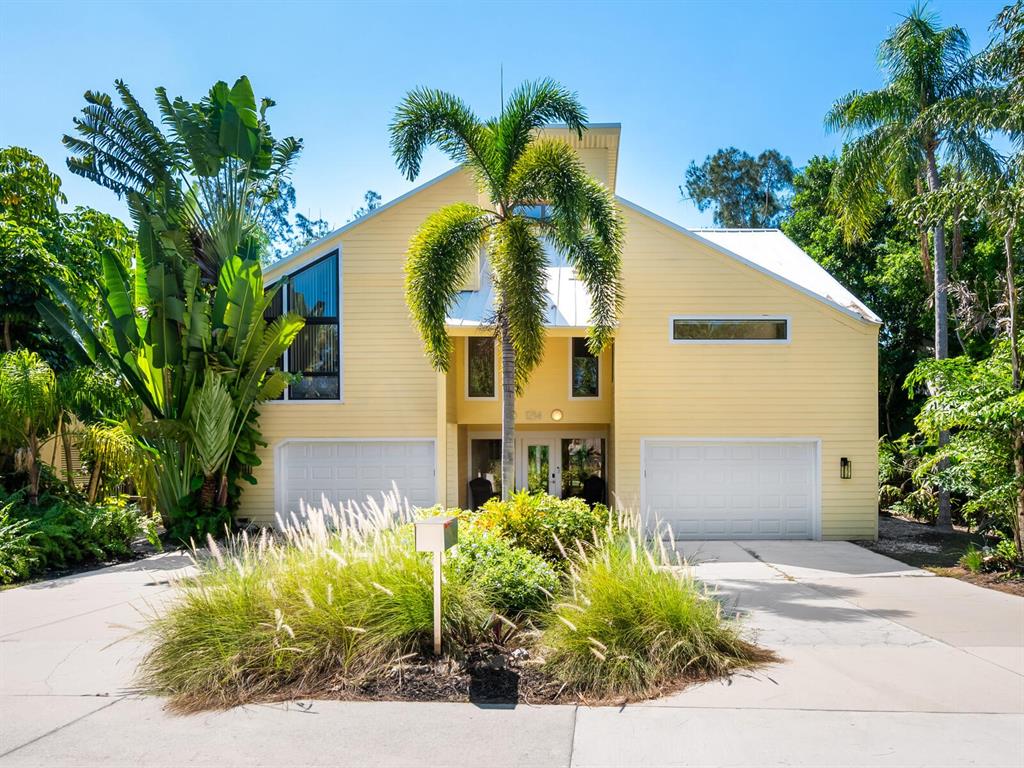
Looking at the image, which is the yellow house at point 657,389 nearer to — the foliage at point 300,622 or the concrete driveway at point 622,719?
the concrete driveway at point 622,719

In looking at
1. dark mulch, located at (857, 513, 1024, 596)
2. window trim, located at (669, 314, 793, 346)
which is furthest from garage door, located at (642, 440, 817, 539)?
window trim, located at (669, 314, 793, 346)

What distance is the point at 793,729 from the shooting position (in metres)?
4.63

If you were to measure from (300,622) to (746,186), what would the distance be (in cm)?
3531

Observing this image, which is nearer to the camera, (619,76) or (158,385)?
(619,76)

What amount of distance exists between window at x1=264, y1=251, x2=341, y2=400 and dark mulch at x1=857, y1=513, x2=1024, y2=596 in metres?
10.5

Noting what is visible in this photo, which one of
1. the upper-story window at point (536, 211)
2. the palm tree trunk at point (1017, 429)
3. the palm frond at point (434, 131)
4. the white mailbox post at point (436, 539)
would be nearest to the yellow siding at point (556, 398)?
the upper-story window at point (536, 211)

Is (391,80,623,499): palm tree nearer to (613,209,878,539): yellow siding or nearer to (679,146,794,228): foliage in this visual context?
(613,209,878,539): yellow siding

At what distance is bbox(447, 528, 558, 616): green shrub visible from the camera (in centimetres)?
642

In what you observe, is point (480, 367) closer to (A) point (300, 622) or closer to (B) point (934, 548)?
(B) point (934, 548)

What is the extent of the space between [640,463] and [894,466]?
7.74 metres

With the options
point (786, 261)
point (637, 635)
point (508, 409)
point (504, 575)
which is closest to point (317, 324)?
point (508, 409)

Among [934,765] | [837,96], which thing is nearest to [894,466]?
[837,96]

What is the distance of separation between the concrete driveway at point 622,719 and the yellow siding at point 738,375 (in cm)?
676

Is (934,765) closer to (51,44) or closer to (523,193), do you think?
(523,193)
